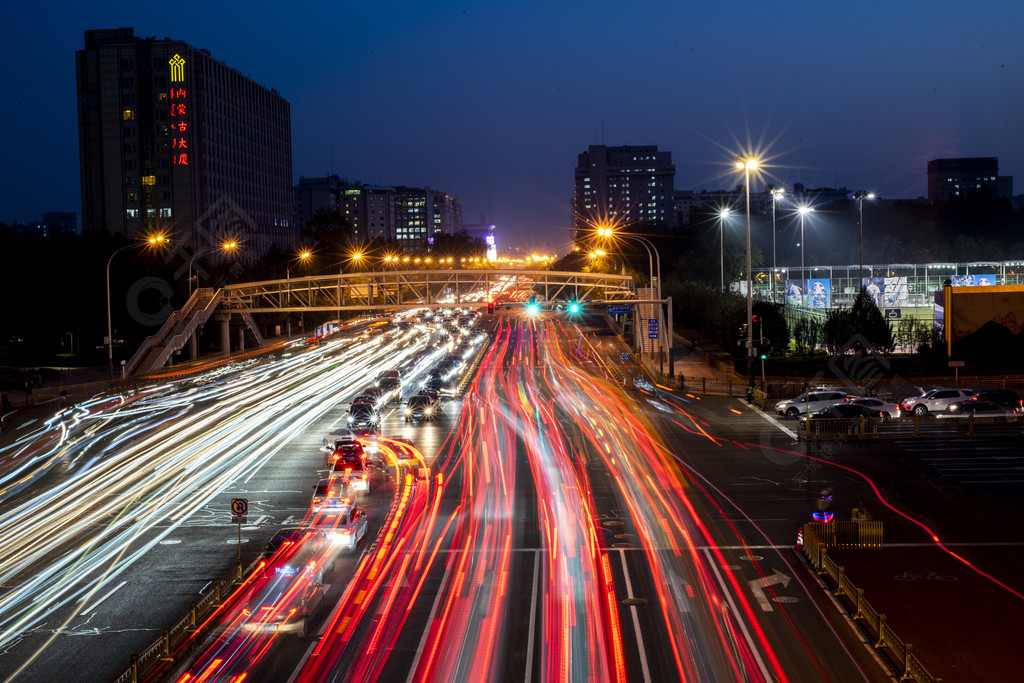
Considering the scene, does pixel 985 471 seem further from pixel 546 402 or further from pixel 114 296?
pixel 114 296

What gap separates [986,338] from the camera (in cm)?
4781

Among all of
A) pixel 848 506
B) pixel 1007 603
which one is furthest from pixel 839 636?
pixel 848 506

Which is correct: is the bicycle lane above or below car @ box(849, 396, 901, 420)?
below

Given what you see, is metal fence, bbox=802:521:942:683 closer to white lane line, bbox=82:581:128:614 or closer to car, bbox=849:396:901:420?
white lane line, bbox=82:581:128:614

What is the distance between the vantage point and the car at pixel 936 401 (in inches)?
1414

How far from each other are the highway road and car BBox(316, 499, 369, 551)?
35cm

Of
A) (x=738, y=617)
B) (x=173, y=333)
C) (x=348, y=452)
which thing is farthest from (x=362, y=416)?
(x=173, y=333)

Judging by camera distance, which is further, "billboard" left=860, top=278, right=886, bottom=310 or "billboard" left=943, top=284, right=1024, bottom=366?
"billboard" left=860, top=278, right=886, bottom=310

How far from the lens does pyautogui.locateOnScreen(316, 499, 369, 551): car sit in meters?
18.1

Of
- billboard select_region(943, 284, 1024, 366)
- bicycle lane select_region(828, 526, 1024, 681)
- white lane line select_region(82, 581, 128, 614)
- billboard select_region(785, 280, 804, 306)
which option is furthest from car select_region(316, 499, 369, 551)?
billboard select_region(785, 280, 804, 306)

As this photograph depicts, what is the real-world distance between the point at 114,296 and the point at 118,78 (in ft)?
189

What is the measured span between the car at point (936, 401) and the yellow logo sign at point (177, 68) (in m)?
104

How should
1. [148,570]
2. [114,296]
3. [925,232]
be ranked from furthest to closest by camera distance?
[925,232] → [114,296] → [148,570]

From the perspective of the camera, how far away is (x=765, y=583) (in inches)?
628
